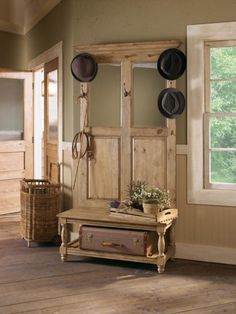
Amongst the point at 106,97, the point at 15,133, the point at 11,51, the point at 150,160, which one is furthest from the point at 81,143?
the point at 11,51

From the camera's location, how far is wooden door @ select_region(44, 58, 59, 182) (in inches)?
193

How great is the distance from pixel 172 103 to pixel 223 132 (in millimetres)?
545

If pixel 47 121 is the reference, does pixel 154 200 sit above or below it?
below

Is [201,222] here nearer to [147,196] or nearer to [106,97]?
[147,196]

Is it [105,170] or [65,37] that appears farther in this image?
[65,37]

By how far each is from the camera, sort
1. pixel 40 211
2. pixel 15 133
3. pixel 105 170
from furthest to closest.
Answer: pixel 15 133 < pixel 40 211 < pixel 105 170

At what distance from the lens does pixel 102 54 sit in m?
4.13

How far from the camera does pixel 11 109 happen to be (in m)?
5.79

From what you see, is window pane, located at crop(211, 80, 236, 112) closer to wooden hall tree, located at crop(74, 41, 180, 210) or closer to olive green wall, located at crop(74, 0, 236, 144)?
olive green wall, located at crop(74, 0, 236, 144)

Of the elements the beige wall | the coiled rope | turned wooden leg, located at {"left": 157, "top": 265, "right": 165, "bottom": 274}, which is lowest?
turned wooden leg, located at {"left": 157, "top": 265, "right": 165, "bottom": 274}

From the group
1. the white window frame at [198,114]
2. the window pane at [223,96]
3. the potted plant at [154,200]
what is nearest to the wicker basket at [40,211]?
the potted plant at [154,200]

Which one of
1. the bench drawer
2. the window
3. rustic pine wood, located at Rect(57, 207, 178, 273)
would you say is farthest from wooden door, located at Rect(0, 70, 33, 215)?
the window

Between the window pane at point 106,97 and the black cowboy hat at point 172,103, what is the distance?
0.49 m

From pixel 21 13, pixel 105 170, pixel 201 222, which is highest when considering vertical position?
pixel 21 13
